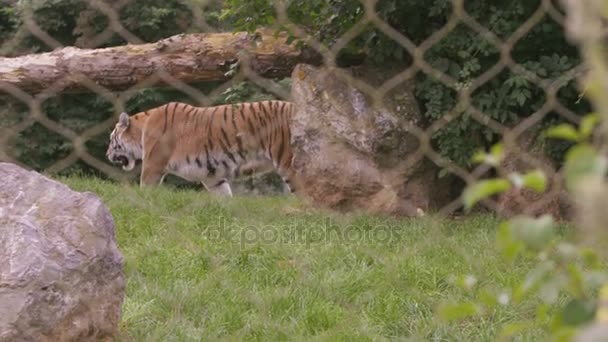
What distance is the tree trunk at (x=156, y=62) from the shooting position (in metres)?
2.96

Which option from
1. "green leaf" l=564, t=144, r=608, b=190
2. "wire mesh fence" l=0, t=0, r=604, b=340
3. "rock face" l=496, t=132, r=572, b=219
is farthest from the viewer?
"rock face" l=496, t=132, r=572, b=219

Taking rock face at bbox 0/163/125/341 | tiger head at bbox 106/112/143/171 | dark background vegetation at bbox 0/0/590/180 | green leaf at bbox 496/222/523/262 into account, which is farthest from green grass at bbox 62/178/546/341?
green leaf at bbox 496/222/523/262

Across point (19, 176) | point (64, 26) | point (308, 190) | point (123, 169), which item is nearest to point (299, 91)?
point (308, 190)

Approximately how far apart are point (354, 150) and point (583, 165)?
3344 mm

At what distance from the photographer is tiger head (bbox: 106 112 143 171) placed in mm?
4766

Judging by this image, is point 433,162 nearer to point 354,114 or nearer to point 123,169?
point 354,114

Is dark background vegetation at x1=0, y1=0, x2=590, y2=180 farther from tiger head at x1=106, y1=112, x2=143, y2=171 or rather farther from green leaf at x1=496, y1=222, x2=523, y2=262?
green leaf at x1=496, y1=222, x2=523, y2=262

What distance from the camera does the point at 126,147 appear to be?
4812 mm

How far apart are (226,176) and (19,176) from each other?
3130 mm

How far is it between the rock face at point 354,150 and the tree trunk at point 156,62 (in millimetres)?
143

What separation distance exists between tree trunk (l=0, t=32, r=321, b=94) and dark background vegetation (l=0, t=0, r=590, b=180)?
0.08 metres

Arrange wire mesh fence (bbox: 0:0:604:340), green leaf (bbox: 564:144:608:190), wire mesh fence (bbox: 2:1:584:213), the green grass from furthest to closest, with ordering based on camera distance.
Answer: wire mesh fence (bbox: 0:0:604:340) → wire mesh fence (bbox: 2:1:584:213) → the green grass → green leaf (bbox: 564:144:608:190)

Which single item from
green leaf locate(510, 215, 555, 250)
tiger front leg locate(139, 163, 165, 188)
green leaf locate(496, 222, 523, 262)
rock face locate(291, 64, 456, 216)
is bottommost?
tiger front leg locate(139, 163, 165, 188)

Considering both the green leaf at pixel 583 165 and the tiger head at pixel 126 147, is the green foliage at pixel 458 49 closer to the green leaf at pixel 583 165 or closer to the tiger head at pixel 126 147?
the tiger head at pixel 126 147
